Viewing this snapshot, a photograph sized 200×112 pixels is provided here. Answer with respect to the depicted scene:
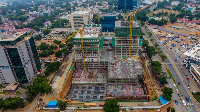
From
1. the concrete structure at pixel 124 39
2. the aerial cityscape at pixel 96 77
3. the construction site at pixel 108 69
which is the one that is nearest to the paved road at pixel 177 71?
the aerial cityscape at pixel 96 77

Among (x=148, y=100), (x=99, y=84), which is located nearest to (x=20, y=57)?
(x=99, y=84)

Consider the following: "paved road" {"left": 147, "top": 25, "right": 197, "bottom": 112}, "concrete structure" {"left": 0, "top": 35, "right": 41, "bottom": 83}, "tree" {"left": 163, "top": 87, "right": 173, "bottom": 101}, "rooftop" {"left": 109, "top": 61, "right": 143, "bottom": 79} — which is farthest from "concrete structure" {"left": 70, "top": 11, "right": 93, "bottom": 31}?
"tree" {"left": 163, "top": 87, "right": 173, "bottom": 101}

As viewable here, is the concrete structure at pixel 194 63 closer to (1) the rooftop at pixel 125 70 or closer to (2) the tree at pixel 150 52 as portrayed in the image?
(2) the tree at pixel 150 52

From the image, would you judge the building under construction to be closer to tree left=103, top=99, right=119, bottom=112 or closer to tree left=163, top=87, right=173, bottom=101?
tree left=103, top=99, right=119, bottom=112

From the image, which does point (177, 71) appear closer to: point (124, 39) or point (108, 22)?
point (124, 39)

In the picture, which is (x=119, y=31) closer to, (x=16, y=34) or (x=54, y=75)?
(x=54, y=75)

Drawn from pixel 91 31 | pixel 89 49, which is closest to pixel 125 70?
pixel 89 49
